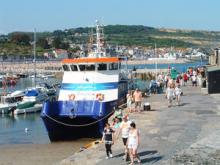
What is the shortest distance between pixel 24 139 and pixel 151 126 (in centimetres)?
1015

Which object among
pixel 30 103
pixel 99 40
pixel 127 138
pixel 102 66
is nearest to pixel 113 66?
pixel 102 66

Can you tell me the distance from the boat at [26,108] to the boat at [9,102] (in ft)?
2.62

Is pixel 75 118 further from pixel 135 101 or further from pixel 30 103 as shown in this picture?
pixel 30 103

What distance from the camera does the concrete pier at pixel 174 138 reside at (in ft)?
59.8

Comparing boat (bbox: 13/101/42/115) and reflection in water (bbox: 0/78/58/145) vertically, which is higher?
boat (bbox: 13/101/42/115)

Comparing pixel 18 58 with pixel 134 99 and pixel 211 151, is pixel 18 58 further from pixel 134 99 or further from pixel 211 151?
pixel 211 151

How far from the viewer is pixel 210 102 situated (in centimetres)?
3578

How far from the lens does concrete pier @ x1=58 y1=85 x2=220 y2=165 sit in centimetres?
1823

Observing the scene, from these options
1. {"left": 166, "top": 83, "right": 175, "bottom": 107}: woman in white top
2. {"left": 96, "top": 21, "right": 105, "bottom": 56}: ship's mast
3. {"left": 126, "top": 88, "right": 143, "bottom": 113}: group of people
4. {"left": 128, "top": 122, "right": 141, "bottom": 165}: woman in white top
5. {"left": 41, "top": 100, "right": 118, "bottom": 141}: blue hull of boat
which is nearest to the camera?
{"left": 128, "top": 122, "right": 141, "bottom": 165}: woman in white top

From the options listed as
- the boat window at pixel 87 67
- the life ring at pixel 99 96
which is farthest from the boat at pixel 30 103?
the life ring at pixel 99 96

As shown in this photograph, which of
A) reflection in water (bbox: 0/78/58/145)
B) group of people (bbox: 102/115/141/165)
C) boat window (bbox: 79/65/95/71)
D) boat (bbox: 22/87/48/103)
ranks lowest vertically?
reflection in water (bbox: 0/78/58/145)

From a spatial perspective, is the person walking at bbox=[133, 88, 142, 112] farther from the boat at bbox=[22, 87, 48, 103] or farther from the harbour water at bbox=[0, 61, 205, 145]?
the boat at bbox=[22, 87, 48, 103]

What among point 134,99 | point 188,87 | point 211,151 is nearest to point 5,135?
point 134,99

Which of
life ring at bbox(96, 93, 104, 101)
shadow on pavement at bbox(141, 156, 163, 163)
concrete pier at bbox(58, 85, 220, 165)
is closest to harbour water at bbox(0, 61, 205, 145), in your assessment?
life ring at bbox(96, 93, 104, 101)
